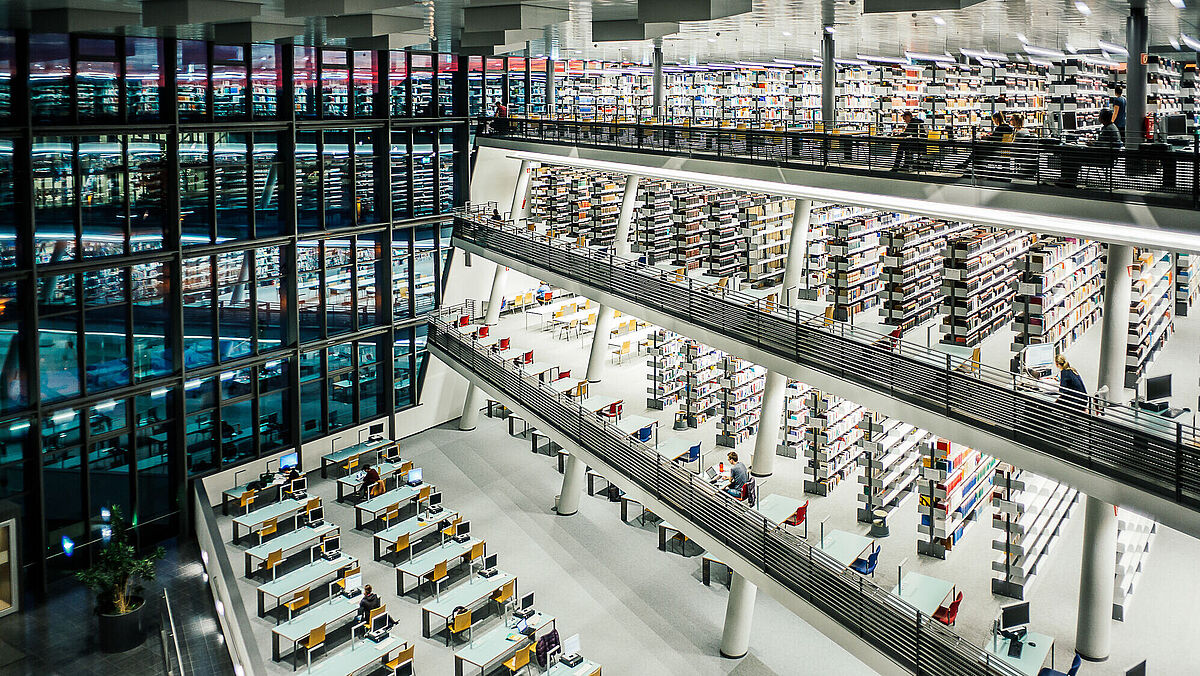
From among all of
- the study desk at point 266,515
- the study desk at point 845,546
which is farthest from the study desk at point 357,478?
the study desk at point 845,546

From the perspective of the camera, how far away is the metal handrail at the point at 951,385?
21.6 feet

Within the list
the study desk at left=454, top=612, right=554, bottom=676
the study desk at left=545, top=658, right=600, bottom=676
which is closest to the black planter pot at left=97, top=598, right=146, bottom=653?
the study desk at left=454, top=612, right=554, bottom=676

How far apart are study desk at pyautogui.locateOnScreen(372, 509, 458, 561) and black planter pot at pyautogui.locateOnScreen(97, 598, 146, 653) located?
2.92m

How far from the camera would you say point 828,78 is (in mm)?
12828

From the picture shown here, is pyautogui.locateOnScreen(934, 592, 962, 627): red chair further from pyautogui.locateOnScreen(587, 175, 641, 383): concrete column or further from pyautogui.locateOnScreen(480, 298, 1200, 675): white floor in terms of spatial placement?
pyautogui.locateOnScreen(587, 175, 641, 383): concrete column

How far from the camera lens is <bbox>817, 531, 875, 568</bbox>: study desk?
30.9 feet

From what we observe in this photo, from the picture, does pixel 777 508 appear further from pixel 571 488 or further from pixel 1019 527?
pixel 571 488

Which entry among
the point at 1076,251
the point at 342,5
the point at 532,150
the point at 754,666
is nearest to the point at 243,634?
the point at 754,666

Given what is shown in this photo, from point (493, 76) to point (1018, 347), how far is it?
11.8 metres

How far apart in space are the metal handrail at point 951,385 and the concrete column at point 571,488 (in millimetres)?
2547

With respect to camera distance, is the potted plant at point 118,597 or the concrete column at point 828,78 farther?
the concrete column at point 828,78

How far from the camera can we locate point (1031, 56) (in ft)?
54.3

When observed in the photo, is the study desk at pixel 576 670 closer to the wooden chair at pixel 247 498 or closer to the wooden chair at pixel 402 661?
the wooden chair at pixel 402 661

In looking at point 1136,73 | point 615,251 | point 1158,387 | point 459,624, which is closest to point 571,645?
point 459,624
